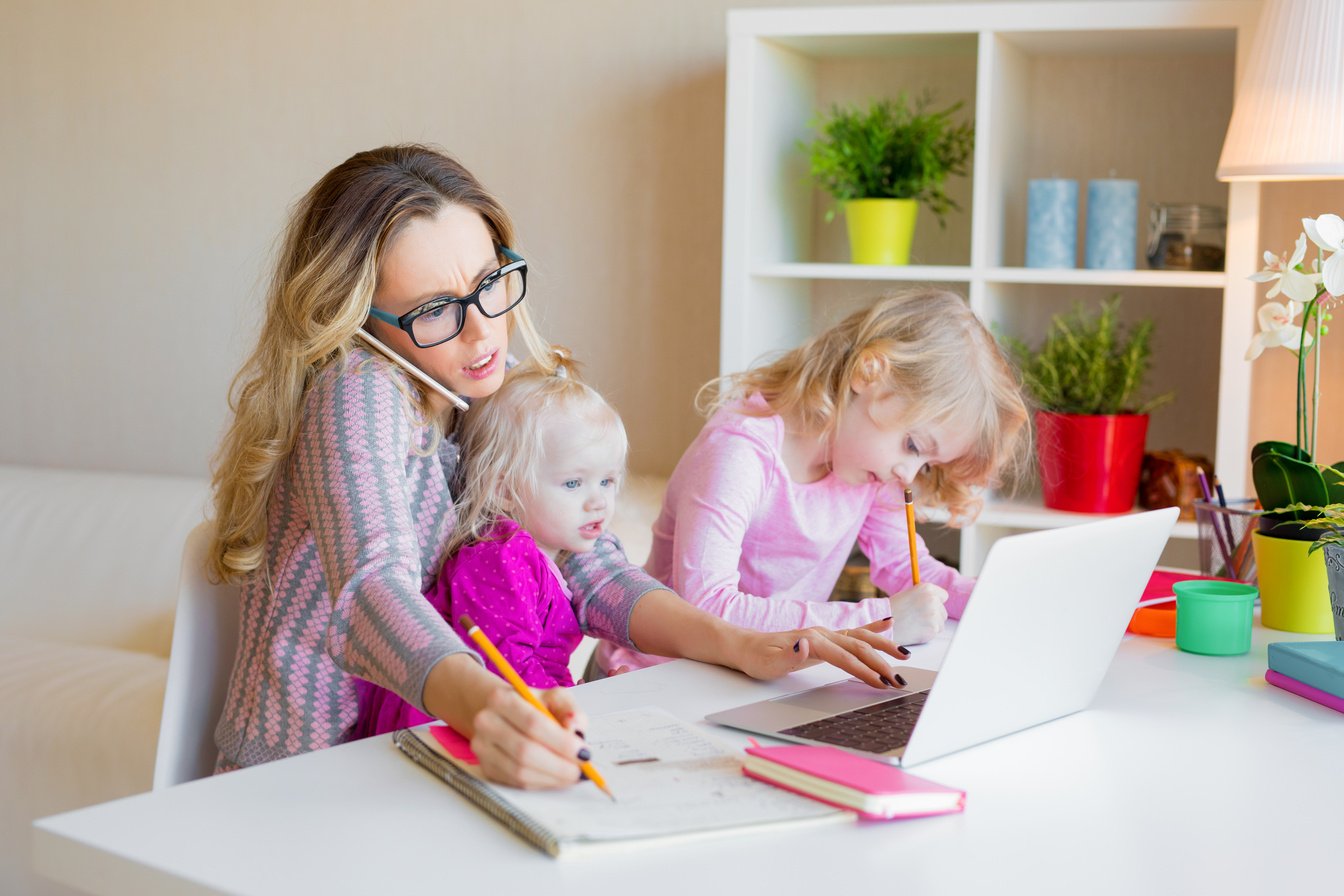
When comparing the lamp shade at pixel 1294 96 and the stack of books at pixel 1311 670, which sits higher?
the lamp shade at pixel 1294 96

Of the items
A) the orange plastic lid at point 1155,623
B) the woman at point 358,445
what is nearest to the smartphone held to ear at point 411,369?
the woman at point 358,445

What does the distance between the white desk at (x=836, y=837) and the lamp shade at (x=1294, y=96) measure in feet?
3.52

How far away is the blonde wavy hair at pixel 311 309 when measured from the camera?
1.30 meters

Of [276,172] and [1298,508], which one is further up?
[276,172]

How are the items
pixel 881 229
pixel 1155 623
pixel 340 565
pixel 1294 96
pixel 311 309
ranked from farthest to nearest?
pixel 881 229
pixel 1294 96
pixel 1155 623
pixel 311 309
pixel 340 565

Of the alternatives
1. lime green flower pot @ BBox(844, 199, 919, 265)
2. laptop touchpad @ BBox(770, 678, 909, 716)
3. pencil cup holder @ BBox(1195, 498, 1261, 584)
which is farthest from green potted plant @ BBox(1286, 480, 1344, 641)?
lime green flower pot @ BBox(844, 199, 919, 265)

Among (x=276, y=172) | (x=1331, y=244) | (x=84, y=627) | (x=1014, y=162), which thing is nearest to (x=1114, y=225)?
(x=1014, y=162)

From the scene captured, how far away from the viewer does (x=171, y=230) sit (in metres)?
3.15

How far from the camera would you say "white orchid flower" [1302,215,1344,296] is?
1.39 metres

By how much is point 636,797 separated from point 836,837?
0.42 feet

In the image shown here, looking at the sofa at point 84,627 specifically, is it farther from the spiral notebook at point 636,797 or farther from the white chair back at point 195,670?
the spiral notebook at point 636,797

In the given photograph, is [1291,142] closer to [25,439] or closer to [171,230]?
[171,230]

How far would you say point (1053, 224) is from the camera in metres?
2.33

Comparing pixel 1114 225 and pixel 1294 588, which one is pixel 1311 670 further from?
pixel 1114 225
